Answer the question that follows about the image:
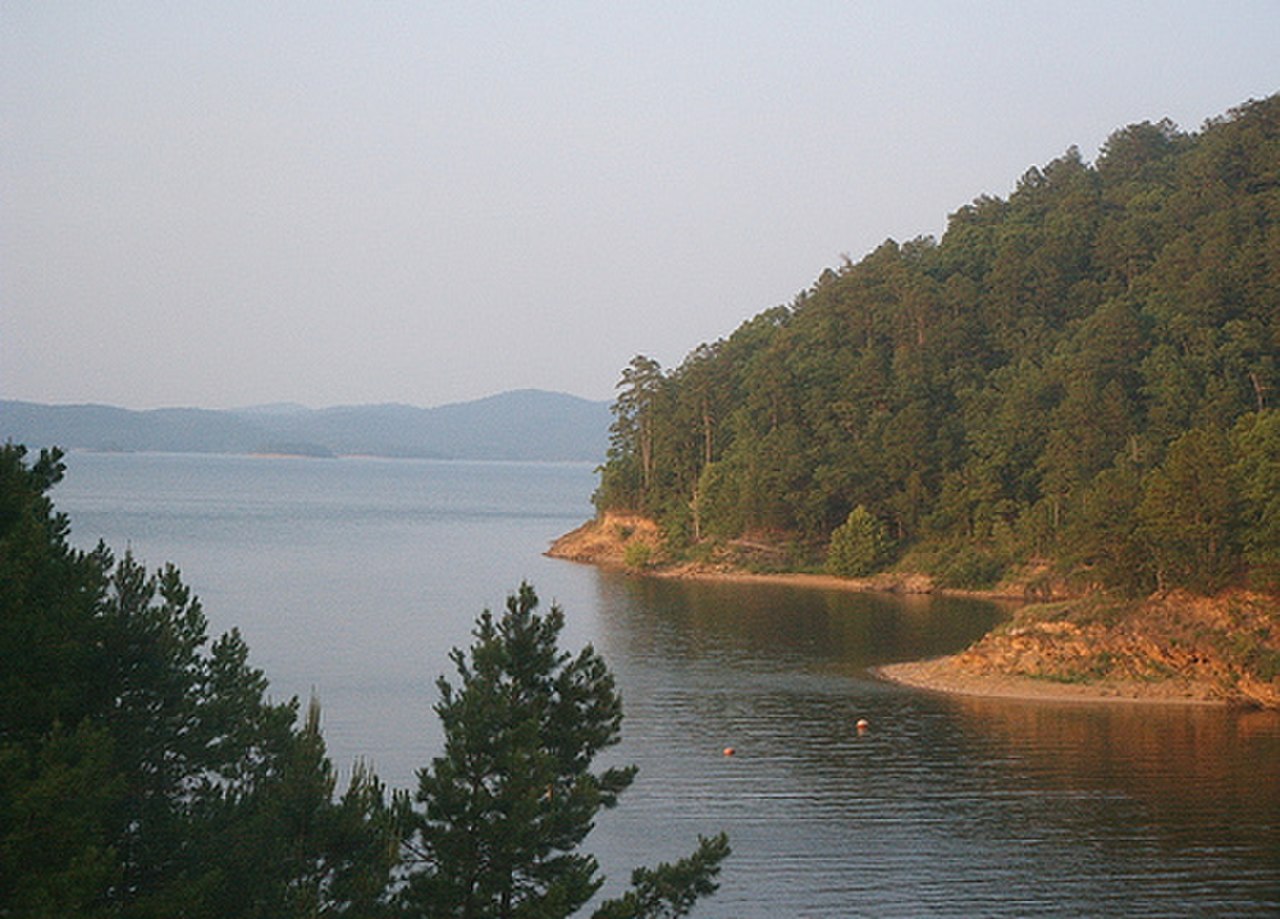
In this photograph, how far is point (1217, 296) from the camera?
76.2 m

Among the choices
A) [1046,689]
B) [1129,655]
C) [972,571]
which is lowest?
[1046,689]

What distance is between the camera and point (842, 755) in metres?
37.6

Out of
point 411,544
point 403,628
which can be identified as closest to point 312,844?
point 403,628

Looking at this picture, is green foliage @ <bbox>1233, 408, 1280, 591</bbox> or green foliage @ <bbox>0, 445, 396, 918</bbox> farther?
green foliage @ <bbox>1233, 408, 1280, 591</bbox>

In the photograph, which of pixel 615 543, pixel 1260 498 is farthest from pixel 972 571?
pixel 615 543

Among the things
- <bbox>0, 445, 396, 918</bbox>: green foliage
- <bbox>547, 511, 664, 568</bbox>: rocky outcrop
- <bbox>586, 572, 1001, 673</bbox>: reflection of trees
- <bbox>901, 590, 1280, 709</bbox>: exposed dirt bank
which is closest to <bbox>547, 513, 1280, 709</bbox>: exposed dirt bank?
<bbox>901, 590, 1280, 709</bbox>: exposed dirt bank

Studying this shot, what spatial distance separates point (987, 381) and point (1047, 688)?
4264cm

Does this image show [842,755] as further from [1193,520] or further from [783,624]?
[783,624]

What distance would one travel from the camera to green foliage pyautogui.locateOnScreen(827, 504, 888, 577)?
79.6 metres

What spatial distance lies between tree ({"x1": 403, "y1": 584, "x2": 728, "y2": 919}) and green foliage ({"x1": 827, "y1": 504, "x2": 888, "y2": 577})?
60.4 meters

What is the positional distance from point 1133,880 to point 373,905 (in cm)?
1756

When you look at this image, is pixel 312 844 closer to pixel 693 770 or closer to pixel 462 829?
pixel 462 829

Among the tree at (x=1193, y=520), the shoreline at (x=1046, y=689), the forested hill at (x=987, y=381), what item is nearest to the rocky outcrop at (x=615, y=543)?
the forested hill at (x=987, y=381)

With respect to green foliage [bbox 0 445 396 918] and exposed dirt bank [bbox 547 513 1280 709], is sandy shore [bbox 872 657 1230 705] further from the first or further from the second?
green foliage [bbox 0 445 396 918]
